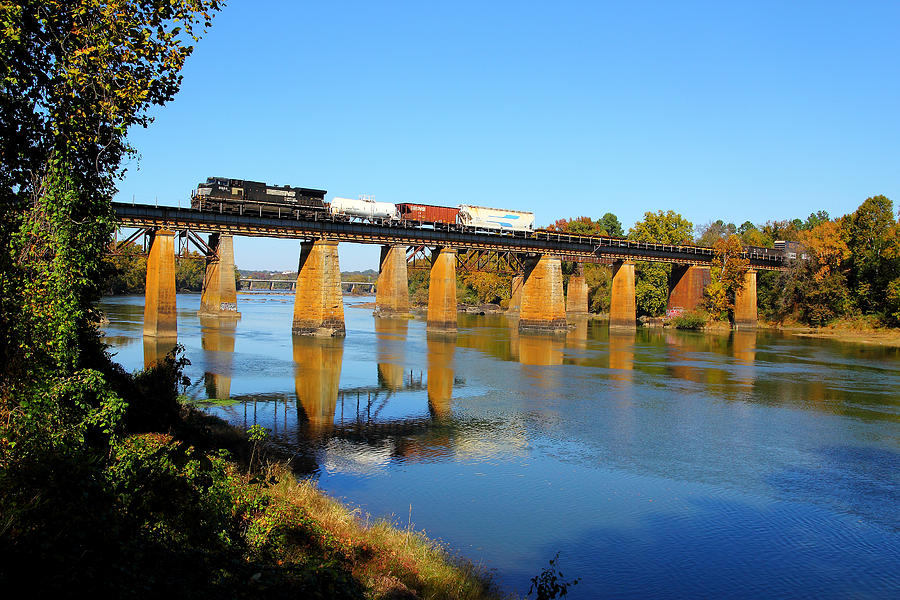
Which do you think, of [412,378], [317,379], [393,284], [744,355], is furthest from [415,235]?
[744,355]

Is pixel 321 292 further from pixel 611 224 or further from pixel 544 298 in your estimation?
pixel 611 224

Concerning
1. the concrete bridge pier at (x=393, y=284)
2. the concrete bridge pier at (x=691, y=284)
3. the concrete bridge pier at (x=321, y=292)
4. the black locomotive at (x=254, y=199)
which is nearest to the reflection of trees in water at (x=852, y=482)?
the concrete bridge pier at (x=321, y=292)

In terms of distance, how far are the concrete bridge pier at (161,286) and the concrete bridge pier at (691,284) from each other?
68.8m

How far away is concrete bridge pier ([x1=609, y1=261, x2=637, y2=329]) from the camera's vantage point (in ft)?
279

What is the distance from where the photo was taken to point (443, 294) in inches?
2749

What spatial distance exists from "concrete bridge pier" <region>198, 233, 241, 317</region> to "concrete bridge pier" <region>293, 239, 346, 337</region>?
46.9 feet

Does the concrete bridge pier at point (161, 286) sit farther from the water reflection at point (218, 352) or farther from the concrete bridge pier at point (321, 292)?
the concrete bridge pier at point (321, 292)

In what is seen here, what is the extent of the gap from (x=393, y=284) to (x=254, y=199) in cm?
3119

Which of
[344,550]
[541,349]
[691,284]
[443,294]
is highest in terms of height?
[691,284]

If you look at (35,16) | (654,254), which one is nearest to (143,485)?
(35,16)

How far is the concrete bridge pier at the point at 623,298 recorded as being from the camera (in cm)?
Answer: 8500

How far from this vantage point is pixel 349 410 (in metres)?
30.4

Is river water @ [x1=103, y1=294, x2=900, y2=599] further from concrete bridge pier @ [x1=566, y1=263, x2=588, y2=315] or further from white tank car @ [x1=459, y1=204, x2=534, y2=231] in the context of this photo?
concrete bridge pier @ [x1=566, y1=263, x2=588, y2=315]

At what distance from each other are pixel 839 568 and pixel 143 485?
47.1ft
